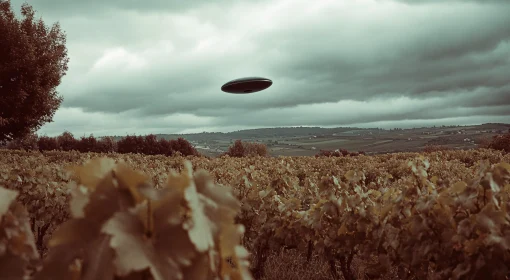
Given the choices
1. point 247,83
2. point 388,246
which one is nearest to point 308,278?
point 388,246

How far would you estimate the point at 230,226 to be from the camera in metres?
1.30

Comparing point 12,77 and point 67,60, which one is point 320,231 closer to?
point 12,77

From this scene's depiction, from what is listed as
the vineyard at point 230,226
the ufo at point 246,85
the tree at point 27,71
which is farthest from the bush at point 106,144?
the vineyard at point 230,226

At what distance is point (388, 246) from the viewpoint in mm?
3902

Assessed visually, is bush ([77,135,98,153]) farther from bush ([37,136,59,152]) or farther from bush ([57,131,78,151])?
bush ([37,136,59,152])

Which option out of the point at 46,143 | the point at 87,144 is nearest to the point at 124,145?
the point at 87,144

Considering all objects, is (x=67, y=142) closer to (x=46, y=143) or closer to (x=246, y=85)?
(x=46, y=143)

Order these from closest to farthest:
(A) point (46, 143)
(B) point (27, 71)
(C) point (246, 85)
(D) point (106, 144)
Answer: (C) point (246, 85) → (B) point (27, 71) → (D) point (106, 144) → (A) point (46, 143)

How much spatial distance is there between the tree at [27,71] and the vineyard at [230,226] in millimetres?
21200

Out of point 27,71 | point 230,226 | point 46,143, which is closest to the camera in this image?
point 230,226

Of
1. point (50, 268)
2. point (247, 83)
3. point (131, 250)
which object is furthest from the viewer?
point (247, 83)

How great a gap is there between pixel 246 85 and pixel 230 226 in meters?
11.8

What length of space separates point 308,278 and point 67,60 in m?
32.3

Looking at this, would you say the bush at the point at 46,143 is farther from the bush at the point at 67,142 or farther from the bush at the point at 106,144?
the bush at the point at 106,144
